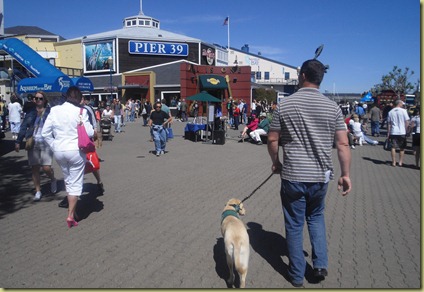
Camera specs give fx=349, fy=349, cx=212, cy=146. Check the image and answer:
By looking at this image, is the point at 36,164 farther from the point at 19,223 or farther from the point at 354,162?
the point at 354,162

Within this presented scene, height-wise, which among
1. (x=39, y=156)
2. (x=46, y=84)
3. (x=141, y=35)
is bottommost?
(x=39, y=156)

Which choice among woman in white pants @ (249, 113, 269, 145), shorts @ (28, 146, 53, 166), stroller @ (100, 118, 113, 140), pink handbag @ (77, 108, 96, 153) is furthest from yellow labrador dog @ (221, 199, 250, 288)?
stroller @ (100, 118, 113, 140)

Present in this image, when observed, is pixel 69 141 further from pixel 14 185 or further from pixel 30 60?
pixel 30 60

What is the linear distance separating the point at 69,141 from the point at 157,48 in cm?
3617

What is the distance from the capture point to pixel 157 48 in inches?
1533

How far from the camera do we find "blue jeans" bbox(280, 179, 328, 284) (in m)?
3.29

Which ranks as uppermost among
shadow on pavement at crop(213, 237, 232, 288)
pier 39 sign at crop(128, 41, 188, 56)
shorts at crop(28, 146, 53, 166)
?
pier 39 sign at crop(128, 41, 188, 56)

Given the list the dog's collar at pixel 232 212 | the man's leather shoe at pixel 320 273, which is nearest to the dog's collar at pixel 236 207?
the dog's collar at pixel 232 212

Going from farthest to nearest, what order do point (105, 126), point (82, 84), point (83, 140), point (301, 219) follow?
point (82, 84) → point (105, 126) → point (83, 140) → point (301, 219)

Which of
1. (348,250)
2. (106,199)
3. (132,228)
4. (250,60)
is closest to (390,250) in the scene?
(348,250)

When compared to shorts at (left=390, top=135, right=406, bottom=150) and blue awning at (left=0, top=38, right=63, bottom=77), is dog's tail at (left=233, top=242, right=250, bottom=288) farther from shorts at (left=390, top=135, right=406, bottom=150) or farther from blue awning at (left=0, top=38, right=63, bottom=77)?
blue awning at (left=0, top=38, right=63, bottom=77)

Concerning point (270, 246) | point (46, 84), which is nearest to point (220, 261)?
point (270, 246)

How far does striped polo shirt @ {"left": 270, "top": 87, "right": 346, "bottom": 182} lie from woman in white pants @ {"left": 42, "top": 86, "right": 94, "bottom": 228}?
2.89m

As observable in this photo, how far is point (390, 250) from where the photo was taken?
14.0 feet
